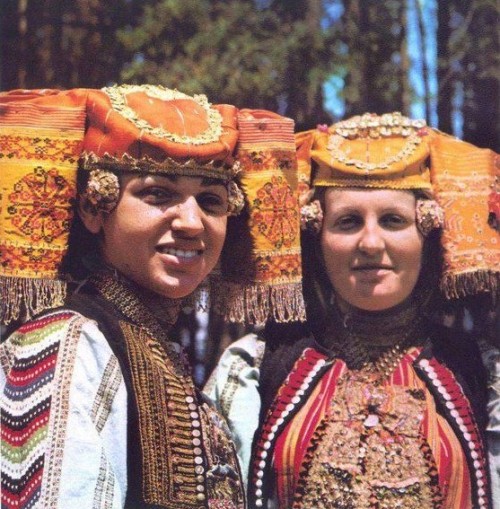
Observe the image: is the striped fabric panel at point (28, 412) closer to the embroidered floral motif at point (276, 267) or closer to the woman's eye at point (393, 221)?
the embroidered floral motif at point (276, 267)

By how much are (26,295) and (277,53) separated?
2847mm

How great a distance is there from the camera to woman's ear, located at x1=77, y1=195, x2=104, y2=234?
250 cm

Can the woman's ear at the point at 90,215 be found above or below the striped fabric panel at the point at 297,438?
above

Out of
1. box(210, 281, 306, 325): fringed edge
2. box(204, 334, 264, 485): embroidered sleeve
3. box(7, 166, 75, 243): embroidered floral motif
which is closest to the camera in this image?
box(7, 166, 75, 243): embroidered floral motif

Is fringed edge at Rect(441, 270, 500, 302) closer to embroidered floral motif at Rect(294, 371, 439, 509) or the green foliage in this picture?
embroidered floral motif at Rect(294, 371, 439, 509)

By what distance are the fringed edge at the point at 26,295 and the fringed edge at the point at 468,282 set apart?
140cm

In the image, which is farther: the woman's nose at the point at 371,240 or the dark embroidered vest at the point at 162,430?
the woman's nose at the point at 371,240

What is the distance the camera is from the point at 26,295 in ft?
7.92

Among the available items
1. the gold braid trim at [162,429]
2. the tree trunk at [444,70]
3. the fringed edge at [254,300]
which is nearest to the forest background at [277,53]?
the tree trunk at [444,70]

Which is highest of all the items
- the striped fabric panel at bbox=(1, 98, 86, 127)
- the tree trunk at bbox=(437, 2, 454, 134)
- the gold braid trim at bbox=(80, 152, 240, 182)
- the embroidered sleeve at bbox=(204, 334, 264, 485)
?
the tree trunk at bbox=(437, 2, 454, 134)

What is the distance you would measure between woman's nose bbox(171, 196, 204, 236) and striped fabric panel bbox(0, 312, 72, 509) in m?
0.37

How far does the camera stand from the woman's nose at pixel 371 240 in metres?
3.16

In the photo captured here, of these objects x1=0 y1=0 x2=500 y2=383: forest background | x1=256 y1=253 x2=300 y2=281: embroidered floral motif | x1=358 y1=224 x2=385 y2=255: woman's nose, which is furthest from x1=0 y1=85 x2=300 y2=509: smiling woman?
x1=0 y1=0 x2=500 y2=383: forest background

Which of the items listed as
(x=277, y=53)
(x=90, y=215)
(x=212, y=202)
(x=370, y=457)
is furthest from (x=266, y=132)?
(x=277, y=53)
